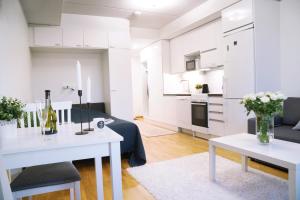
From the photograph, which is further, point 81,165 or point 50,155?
point 81,165

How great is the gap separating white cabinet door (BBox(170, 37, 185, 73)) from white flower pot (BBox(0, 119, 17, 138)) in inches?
164

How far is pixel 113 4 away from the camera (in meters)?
3.97

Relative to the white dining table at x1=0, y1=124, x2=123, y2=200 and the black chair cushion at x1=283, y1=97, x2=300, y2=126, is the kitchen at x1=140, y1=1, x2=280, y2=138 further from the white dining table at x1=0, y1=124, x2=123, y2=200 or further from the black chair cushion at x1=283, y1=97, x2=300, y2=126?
the white dining table at x1=0, y1=124, x2=123, y2=200

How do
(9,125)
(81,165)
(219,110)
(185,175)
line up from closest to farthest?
(9,125), (185,175), (81,165), (219,110)

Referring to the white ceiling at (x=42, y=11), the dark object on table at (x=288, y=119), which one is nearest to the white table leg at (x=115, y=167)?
the dark object on table at (x=288, y=119)

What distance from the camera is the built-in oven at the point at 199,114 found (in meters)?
4.19

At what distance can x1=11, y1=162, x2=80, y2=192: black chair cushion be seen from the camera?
1301 mm

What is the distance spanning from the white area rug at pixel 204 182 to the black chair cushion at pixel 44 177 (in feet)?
3.09

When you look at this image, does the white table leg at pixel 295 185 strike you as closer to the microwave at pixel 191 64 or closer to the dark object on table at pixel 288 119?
the dark object on table at pixel 288 119

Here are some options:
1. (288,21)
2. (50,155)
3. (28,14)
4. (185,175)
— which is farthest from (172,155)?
(28,14)

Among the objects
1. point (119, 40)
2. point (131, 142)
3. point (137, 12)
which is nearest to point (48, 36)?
point (119, 40)

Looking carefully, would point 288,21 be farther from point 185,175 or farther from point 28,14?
point 28,14

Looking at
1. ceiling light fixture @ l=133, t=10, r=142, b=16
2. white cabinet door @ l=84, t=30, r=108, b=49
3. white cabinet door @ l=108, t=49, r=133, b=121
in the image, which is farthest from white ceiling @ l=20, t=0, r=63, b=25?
ceiling light fixture @ l=133, t=10, r=142, b=16

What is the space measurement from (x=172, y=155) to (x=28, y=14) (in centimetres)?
329
